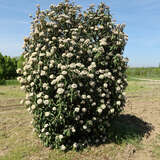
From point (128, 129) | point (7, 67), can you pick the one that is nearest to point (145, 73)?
point (7, 67)

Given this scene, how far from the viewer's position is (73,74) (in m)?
3.72

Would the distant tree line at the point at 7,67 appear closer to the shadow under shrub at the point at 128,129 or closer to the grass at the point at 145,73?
the shadow under shrub at the point at 128,129

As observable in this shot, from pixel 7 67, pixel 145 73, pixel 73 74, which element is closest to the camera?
pixel 73 74

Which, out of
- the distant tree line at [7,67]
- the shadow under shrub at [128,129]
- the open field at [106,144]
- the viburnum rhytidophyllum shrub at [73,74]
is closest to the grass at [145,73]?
the distant tree line at [7,67]

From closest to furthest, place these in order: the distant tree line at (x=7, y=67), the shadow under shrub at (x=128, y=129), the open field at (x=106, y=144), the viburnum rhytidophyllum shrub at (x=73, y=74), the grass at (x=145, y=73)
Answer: the viburnum rhytidophyllum shrub at (x=73, y=74)
the open field at (x=106, y=144)
the shadow under shrub at (x=128, y=129)
the distant tree line at (x=7, y=67)
the grass at (x=145, y=73)

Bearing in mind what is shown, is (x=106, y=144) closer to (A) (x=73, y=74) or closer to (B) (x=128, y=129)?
(B) (x=128, y=129)

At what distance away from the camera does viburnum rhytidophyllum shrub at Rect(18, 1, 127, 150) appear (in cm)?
380

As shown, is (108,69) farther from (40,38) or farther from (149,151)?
(149,151)

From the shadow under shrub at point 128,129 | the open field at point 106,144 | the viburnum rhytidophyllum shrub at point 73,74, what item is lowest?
the open field at point 106,144

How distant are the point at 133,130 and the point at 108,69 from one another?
2.21 meters

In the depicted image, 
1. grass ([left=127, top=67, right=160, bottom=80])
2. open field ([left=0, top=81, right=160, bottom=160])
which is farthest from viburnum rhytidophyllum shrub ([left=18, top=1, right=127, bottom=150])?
grass ([left=127, top=67, right=160, bottom=80])

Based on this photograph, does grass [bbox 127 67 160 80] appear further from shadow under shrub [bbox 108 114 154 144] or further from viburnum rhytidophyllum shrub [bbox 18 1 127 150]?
viburnum rhytidophyllum shrub [bbox 18 1 127 150]

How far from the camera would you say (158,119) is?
6652mm

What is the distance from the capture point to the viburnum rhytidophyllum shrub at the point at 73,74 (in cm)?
380
